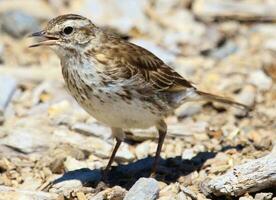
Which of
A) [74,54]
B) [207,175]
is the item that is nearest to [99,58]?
[74,54]

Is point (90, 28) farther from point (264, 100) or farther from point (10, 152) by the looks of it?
point (264, 100)

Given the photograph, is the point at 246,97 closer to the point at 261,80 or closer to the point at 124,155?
the point at 261,80

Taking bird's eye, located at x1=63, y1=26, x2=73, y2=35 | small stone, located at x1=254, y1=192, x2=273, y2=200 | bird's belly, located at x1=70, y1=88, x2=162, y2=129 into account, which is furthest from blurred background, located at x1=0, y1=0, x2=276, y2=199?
bird's eye, located at x1=63, y1=26, x2=73, y2=35

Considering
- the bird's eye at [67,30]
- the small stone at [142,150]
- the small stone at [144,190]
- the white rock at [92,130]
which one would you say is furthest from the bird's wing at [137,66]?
the white rock at [92,130]

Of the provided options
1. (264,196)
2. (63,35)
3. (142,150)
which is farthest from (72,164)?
(264,196)

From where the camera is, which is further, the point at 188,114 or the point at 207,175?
the point at 188,114

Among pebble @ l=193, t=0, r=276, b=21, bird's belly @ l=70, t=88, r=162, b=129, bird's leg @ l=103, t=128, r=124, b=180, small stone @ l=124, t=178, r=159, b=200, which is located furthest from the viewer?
pebble @ l=193, t=0, r=276, b=21

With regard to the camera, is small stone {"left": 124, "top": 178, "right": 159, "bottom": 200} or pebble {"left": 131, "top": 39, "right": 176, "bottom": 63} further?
pebble {"left": 131, "top": 39, "right": 176, "bottom": 63}

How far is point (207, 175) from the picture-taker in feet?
29.7

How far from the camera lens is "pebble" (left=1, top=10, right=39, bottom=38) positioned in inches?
516

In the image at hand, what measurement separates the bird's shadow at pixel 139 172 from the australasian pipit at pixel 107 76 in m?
0.20

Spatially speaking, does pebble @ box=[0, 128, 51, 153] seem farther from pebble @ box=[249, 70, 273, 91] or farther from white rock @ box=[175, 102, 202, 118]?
pebble @ box=[249, 70, 273, 91]

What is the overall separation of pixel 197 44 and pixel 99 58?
4.71m

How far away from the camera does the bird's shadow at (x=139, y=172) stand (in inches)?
356
